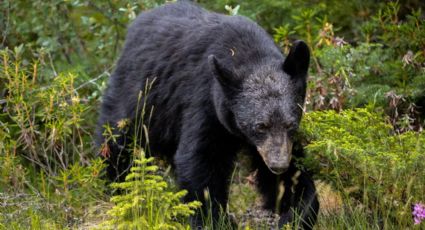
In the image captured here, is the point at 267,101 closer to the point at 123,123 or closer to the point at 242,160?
the point at 242,160

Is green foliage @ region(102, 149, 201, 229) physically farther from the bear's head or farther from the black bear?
the bear's head

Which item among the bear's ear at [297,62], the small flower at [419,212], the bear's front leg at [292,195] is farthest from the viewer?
the bear's front leg at [292,195]

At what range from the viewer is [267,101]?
5.57 meters

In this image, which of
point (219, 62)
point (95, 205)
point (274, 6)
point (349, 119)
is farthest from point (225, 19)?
point (274, 6)

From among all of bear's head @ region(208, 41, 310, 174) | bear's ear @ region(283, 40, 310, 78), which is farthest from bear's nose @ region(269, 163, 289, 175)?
bear's ear @ region(283, 40, 310, 78)

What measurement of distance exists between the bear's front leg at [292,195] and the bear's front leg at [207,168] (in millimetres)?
350

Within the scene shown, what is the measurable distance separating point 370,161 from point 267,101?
789mm

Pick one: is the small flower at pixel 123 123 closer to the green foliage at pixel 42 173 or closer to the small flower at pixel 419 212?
the green foliage at pixel 42 173

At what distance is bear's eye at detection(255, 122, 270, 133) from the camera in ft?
18.0

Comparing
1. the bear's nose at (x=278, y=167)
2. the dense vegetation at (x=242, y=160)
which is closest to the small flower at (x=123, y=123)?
the dense vegetation at (x=242, y=160)

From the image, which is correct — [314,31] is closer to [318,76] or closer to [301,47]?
[318,76]

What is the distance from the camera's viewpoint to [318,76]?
768cm

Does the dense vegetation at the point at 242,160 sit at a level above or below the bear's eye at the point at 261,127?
below

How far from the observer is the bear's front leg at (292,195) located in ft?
18.9
